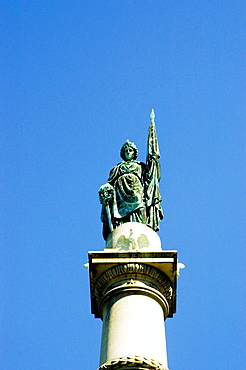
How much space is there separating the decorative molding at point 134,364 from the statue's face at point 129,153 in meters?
7.25

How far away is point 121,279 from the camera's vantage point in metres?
14.7

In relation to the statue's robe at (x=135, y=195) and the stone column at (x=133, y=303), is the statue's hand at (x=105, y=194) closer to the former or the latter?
the statue's robe at (x=135, y=195)

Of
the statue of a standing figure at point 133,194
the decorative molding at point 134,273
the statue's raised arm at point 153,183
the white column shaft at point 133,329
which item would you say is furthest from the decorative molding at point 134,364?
the statue's raised arm at point 153,183

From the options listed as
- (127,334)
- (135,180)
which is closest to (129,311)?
(127,334)

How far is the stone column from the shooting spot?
13047 millimetres

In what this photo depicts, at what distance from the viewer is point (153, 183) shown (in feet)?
58.9

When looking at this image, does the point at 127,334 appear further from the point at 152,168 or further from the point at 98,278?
the point at 152,168

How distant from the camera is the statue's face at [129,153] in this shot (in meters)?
19.0

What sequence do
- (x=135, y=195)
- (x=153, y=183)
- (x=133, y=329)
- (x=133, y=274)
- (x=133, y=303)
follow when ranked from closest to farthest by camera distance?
(x=133, y=329) < (x=133, y=303) < (x=133, y=274) < (x=135, y=195) < (x=153, y=183)

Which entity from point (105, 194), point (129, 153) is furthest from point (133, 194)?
point (129, 153)

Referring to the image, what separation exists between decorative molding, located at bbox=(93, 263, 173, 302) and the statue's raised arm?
2.30 meters

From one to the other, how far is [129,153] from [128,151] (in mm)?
61

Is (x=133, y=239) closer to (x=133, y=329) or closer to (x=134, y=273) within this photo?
(x=134, y=273)

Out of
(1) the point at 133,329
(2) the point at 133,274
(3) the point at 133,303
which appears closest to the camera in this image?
(1) the point at 133,329
